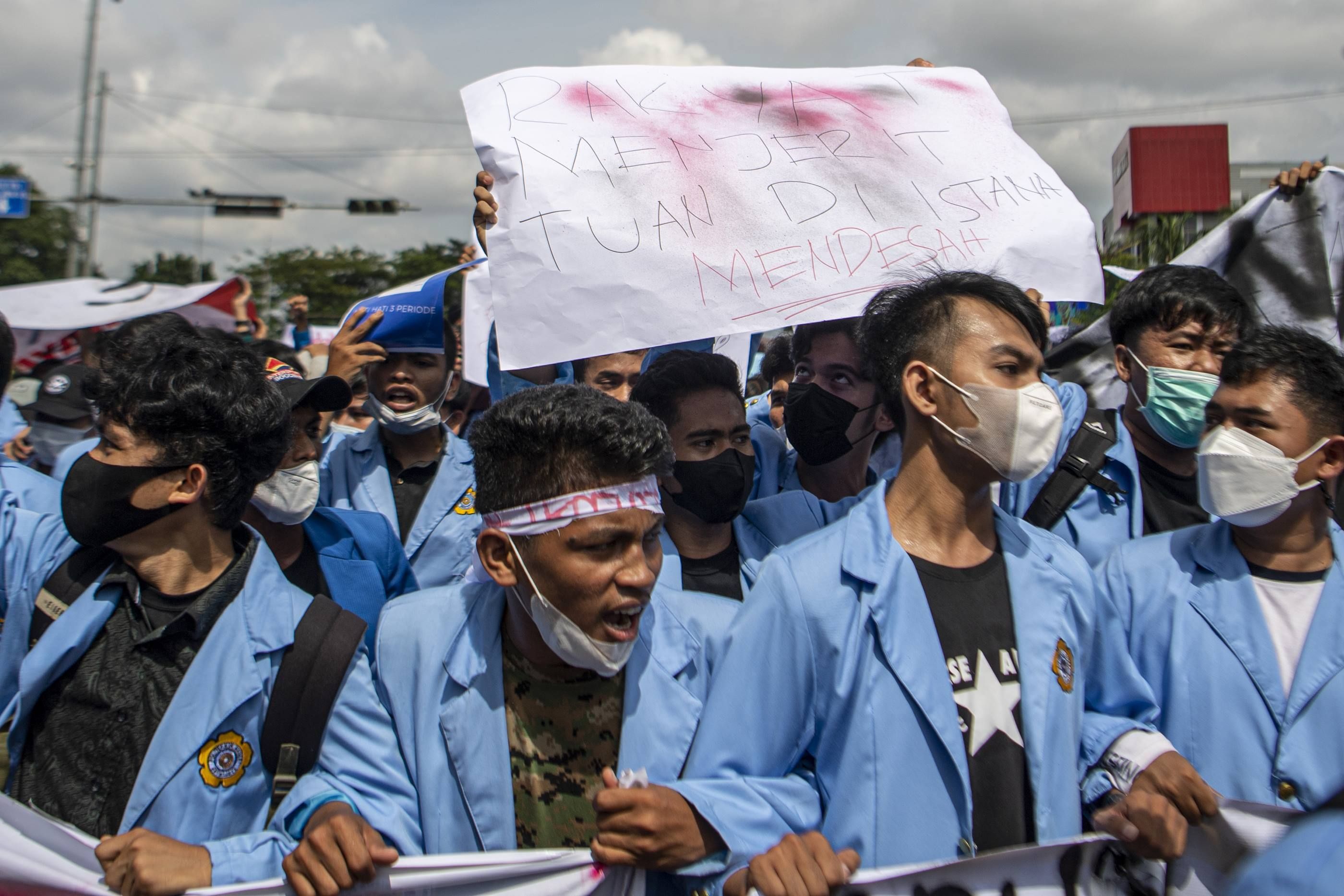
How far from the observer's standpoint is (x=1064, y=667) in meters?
2.16

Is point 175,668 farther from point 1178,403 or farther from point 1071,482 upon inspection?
point 1178,403

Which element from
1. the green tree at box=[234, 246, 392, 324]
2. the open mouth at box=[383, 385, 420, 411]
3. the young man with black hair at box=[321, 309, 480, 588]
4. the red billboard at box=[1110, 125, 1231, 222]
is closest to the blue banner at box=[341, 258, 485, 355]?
the young man with black hair at box=[321, 309, 480, 588]

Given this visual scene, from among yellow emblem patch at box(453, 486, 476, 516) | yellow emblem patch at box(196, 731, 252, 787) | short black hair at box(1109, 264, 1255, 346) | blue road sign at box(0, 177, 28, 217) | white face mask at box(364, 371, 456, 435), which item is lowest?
yellow emblem patch at box(196, 731, 252, 787)

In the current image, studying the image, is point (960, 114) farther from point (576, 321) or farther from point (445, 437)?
point (445, 437)

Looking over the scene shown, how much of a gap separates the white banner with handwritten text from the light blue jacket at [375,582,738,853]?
0.79 meters

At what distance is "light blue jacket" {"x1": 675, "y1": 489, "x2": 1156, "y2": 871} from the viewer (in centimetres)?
200

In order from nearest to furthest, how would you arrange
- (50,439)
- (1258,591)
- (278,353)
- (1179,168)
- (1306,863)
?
(1306,863) → (1258,591) → (278,353) → (50,439) → (1179,168)

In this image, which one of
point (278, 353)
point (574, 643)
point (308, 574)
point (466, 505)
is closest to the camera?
point (574, 643)

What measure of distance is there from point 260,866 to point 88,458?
3.43ft

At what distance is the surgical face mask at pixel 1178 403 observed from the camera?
334cm

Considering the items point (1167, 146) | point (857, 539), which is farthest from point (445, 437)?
point (1167, 146)

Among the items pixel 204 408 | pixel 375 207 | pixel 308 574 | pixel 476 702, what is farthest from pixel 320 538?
pixel 375 207

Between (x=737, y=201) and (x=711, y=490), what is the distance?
0.85m

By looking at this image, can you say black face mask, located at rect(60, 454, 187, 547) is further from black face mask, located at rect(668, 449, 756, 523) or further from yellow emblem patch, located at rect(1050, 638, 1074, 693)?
yellow emblem patch, located at rect(1050, 638, 1074, 693)
